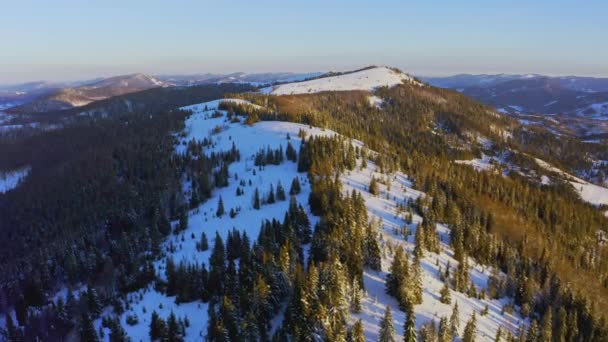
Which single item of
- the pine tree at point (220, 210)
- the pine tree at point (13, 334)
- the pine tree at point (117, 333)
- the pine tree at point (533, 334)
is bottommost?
the pine tree at point (13, 334)

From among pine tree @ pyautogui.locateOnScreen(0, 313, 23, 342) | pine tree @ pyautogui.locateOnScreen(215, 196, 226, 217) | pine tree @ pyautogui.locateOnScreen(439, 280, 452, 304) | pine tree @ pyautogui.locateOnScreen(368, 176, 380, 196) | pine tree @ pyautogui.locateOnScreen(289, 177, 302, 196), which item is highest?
pine tree @ pyautogui.locateOnScreen(289, 177, 302, 196)

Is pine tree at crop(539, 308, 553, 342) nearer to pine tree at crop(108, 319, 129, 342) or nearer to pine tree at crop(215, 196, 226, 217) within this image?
pine tree at crop(108, 319, 129, 342)

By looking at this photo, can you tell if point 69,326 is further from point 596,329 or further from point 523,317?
point 596,329

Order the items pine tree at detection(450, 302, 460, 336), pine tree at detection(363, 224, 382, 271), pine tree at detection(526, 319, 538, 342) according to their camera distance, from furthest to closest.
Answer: pine tree at detection(363, 224, 382, 271) → pine tree at detection(526, 319, 538, 342) → pine tree at detection(450, 302, 460, 336)

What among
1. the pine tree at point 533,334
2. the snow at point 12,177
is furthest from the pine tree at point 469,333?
the snow at point 12,177

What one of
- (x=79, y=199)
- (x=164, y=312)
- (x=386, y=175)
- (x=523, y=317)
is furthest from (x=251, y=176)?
(x=523, y=317)

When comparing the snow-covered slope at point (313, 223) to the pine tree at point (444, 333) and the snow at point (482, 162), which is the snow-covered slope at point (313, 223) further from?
the snow at point (482, 162)

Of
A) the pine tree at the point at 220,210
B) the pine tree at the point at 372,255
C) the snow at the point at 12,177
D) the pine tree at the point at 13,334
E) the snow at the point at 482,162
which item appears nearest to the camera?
the pine tree at the point at 372,255

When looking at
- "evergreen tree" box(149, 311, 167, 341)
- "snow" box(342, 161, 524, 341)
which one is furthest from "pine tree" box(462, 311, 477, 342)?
"evergreen tree" box(149, 311, 167, 341)

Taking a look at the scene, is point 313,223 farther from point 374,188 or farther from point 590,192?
point 590,192
